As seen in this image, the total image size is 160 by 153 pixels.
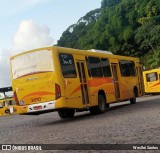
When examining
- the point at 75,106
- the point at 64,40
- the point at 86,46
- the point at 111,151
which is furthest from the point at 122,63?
the point at 64,40

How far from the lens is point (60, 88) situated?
17.0m

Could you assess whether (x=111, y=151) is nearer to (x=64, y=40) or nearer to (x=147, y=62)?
(x=147, y=62)

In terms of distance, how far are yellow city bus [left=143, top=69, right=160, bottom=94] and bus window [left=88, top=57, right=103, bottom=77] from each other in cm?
2284

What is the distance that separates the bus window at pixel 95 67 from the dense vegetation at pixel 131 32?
3574 cm

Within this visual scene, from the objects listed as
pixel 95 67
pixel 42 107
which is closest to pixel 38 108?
pixel 42 107

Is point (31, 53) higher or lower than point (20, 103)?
higher

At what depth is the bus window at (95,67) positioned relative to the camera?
65.2 ft

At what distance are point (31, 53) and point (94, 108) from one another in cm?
436

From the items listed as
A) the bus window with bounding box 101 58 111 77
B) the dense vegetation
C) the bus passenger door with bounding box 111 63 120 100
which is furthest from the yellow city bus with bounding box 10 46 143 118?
the dense vegetation

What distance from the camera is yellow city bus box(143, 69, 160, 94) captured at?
4306 centimetres

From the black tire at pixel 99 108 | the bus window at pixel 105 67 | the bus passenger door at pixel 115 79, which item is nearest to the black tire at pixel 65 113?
the black tire at pixel 99 108

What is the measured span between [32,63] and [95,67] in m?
3.86

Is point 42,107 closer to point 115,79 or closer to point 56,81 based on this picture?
point 56,81

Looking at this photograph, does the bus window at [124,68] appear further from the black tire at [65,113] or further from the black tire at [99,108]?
the black tire at [65,113]
